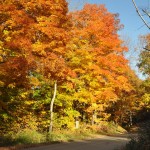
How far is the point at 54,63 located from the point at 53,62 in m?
0.11

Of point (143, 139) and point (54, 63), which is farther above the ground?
point (54, 63)

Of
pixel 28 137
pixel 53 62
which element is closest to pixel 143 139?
pixel 28 137

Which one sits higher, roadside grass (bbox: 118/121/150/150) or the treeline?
the treeline

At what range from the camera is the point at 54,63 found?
68.9 ft

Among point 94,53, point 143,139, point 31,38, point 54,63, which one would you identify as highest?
point 94,53

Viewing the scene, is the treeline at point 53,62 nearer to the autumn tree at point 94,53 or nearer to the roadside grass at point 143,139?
the autumn tree at point 94,53

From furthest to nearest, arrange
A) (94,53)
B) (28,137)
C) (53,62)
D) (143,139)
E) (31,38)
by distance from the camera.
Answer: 1. (94,53)
2. (53,62)
3. (28,137)
4. (31,38)
5. (143,139)

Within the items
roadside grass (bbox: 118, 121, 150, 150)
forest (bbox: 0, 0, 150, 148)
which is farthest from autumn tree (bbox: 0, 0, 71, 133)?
roadside grass (bbox: 118, 121, 150, 150)

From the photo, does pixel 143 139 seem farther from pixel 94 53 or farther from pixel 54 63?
pixel 94 53

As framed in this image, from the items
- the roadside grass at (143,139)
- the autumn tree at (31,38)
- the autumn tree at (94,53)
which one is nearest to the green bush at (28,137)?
the autumn tree at (31,38)

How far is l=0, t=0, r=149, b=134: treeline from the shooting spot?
60.5ft

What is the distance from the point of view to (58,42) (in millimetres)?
20922

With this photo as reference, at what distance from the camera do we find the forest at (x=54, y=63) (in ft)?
60.6

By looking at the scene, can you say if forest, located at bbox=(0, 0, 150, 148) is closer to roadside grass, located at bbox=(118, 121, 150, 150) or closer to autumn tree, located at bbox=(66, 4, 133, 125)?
autumn tree, located at bbox=(66, 4, 133, 125)
